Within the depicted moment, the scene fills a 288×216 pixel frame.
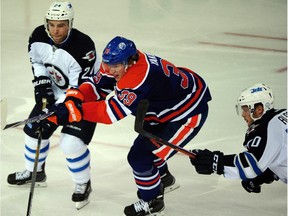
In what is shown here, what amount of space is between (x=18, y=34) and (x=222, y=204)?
3.52 metres

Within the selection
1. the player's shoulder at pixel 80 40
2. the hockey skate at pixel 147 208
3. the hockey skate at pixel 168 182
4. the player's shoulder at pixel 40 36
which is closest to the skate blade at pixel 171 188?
the hockey skate at pixel 168 182

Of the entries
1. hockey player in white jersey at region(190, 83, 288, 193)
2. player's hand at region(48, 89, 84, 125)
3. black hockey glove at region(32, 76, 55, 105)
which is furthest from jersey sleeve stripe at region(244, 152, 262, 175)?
black hockey glove at region(32, 76, 55, 105)

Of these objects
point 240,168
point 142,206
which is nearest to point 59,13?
point 142,206

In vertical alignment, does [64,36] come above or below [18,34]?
above

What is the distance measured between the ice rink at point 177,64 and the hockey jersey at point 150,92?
1.81ft

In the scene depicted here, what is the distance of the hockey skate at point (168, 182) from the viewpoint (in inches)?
158

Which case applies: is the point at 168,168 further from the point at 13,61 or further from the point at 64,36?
the point at 13,61

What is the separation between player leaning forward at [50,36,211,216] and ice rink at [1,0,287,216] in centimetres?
26

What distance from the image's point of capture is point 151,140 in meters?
3.54

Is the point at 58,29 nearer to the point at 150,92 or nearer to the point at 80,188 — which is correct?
the point at 150,92

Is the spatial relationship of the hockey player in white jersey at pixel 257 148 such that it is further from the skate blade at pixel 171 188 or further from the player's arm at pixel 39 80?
the player's arm at pixel 39 80

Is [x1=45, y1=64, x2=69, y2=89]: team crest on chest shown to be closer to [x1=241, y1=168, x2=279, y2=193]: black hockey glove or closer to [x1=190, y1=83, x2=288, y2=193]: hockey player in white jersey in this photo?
[x1=190, y1=83, x2=288, y2=193]: hockey player in white jersey

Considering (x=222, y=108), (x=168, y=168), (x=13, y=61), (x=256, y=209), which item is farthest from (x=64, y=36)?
(x=13, y=61)

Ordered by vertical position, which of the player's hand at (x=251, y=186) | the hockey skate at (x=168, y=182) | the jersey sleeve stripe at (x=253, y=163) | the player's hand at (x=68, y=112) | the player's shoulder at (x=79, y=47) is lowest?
the hockey skate at (x=168, y=182)
